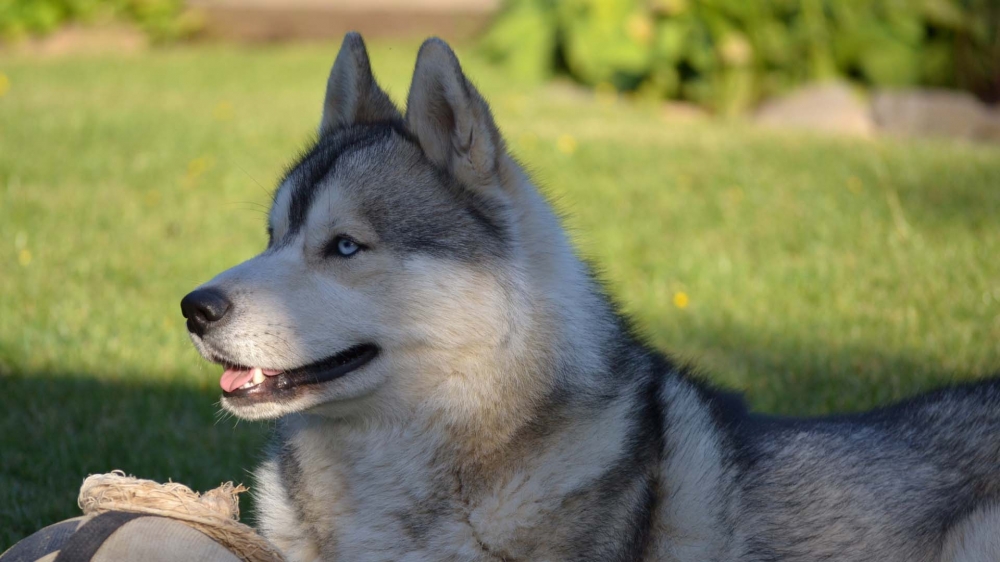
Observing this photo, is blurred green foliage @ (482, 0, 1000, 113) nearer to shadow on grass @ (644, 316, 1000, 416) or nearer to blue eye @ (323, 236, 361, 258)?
shadow on grass @ (644, 316, 1000, 416)

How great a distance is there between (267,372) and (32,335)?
9.37 feet

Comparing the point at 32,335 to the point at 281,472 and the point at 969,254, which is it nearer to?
the point at 281,472

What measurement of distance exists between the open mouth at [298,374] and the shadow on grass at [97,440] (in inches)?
35.9

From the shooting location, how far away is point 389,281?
296 cm

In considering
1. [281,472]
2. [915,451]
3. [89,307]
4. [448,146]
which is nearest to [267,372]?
[281,472]

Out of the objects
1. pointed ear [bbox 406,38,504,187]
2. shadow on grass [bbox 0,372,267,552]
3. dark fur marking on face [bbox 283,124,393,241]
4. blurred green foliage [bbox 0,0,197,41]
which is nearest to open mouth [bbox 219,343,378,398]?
dark fur marking on face [bbox 283,124,393,241]

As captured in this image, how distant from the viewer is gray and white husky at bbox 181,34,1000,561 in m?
2.85

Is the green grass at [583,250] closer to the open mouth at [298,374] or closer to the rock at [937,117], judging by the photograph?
the open mouth at [298,374]

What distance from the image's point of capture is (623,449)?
291 centimetres

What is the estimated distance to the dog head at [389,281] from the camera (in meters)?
2.90

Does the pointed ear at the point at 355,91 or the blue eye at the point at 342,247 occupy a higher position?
the pointed ear at the point at 355,91

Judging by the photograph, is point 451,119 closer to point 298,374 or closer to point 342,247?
point 342,247

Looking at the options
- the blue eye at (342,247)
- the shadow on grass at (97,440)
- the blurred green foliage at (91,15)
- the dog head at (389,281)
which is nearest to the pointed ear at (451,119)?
the dog head at (389,281)

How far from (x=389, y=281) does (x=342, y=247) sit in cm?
19
